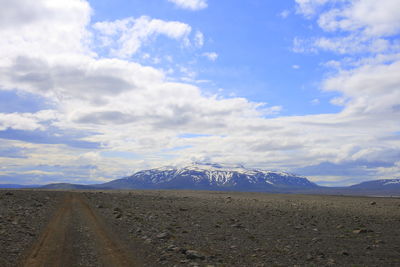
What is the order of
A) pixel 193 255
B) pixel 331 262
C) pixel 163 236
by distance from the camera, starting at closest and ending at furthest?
pixel 331 262, pixel 193 255, pixel 163 236

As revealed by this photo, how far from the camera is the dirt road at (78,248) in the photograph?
43.9 feet

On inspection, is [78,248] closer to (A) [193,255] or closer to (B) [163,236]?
(B) [163,236]

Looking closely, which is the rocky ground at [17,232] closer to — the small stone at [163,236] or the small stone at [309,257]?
the small stone at [163,236]

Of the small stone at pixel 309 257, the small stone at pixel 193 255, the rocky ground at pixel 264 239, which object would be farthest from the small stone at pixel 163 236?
the small stone at pixel 309 257

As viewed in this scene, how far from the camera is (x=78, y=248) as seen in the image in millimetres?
15688

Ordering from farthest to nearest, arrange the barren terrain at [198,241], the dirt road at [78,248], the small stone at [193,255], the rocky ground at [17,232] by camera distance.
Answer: the rocky ground at [17,232], the small stone at [193,255], the barren terrain at [198,241], the dirt road at [78,248]

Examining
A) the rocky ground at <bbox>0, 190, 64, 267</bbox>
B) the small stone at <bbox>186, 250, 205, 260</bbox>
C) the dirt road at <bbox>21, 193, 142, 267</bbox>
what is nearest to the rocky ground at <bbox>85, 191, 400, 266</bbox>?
the small stone at <bbox>186, 250, 205, 260</bbox>

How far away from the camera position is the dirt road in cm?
1338

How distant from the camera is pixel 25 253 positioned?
48.5ft

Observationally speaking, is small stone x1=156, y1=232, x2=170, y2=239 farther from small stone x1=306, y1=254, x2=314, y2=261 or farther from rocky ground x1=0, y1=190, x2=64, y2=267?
small stone x1=306, y1=254, x2=314, y2=261

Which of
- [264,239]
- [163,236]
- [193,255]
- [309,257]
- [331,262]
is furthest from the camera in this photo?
[163,236]

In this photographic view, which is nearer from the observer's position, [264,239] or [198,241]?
[198,241]

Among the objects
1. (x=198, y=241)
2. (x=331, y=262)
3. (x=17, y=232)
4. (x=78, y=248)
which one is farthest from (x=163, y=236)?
(x=331, y=262)

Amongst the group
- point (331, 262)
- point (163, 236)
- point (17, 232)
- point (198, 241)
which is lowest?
point (331, 262)
